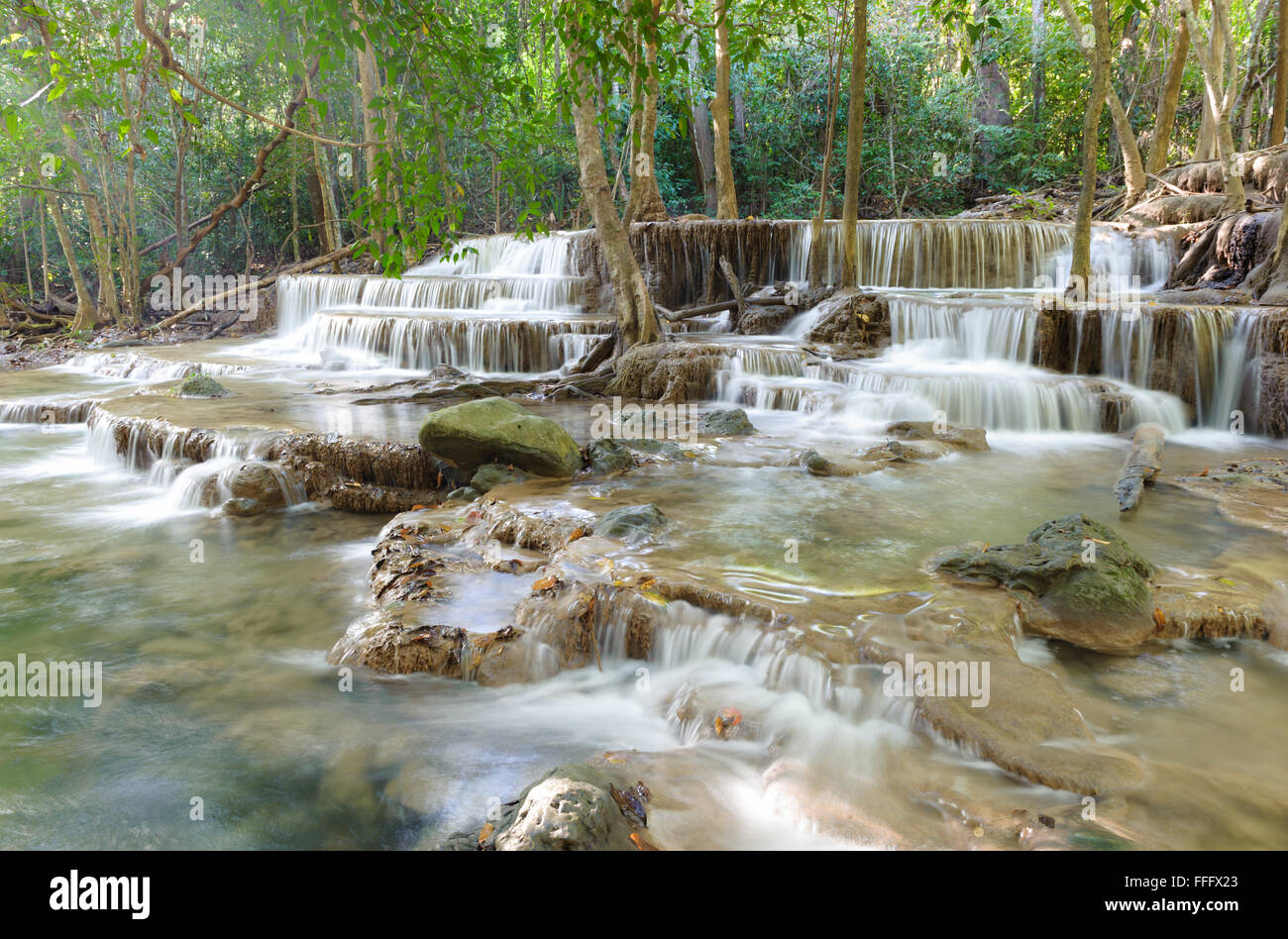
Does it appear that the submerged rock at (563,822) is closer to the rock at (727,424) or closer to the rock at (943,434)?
the rock at (727,424)

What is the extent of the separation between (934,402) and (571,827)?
756 centimetres

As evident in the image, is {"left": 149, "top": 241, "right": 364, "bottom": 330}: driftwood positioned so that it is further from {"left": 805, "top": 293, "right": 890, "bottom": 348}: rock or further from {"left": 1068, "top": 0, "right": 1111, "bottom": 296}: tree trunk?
{"left": 1068, "top": 0, "right": 1111, "bottom": 296}: tree trunk

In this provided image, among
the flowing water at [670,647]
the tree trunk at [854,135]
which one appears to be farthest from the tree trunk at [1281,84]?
the flowing water at [670,647]

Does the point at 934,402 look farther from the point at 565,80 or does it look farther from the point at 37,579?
the point at 37,579

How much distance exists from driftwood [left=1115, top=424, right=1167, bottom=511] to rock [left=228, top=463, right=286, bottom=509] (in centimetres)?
686

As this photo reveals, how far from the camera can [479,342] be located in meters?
11.9

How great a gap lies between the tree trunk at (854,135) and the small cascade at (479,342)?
3814 mm

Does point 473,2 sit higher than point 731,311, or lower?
higher

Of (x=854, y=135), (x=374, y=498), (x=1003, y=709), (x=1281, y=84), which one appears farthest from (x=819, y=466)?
(x=1281, y=84)

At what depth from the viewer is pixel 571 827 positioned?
8.25 feet

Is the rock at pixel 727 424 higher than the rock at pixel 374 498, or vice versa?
the rock at pixel 727 424

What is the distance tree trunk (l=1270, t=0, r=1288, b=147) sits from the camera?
509 inches

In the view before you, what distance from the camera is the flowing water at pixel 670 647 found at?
3.08 m
